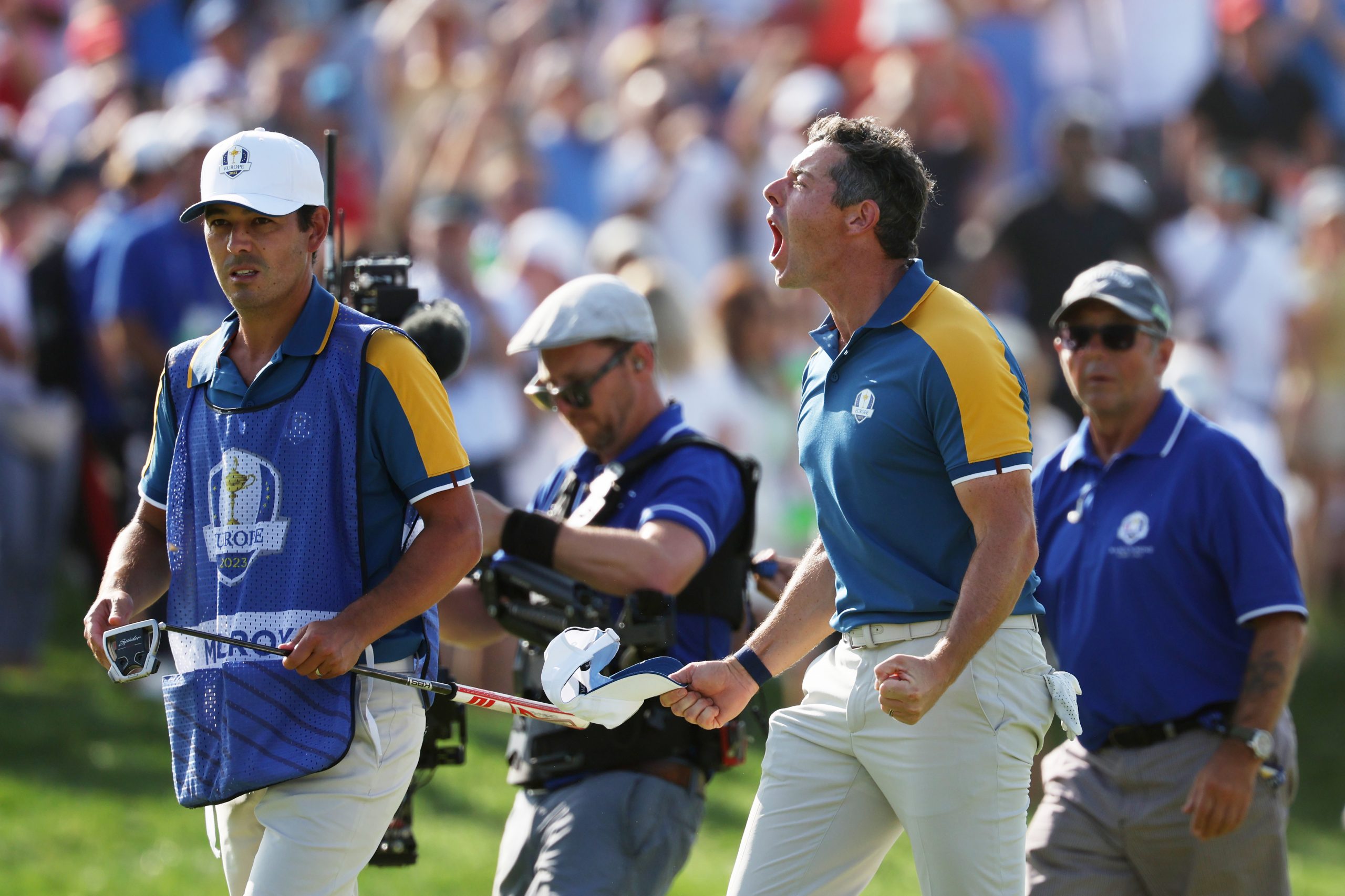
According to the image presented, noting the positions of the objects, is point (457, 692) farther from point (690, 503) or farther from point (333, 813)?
point (690, 503)

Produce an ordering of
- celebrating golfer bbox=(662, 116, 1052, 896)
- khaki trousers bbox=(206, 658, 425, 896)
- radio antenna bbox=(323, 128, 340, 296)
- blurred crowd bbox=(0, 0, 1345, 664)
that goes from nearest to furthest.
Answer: celebrating golfer bbox=(662, 116, 1052, 896) < khaki trousers bbox=(206, 658, 425, 896) < radio antenna bbox=(323, 128, 340, 296) < blurred crowd bbox=(0, 0, 1345, 664)

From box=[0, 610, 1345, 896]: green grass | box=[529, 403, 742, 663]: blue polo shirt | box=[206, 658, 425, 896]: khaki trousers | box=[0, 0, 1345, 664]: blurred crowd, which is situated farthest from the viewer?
box=[0, 0, 1345, 664]: blurred crowd

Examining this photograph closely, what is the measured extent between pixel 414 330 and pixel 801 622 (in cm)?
148

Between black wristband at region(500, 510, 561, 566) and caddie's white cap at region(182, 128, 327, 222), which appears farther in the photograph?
black wristband at region(500, 510, 561, 566)

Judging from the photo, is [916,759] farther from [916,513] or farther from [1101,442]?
[1101,442]

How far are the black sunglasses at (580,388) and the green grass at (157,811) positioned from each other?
274 cm

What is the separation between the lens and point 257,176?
403 centimetres

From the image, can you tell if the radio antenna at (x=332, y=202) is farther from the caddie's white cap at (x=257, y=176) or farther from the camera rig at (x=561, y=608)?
the camera rig at (x=561, y=608)

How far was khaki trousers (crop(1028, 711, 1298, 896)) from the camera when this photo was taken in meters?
4.88

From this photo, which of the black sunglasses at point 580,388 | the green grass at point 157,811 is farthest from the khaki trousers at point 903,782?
the green grass at point 157,811

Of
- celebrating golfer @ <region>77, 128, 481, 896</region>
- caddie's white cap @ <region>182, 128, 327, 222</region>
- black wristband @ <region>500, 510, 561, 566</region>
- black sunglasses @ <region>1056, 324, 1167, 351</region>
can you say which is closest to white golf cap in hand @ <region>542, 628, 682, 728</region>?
celebrating golfer @ <region>77, 128, 481, 896</region>

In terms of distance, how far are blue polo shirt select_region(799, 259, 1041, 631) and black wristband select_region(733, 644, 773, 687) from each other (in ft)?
0.75

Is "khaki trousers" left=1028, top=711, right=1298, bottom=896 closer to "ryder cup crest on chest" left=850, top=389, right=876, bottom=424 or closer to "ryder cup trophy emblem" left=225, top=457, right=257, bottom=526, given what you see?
"ryder cup crest on chest" left=850, top=389, right=876, bottom=424

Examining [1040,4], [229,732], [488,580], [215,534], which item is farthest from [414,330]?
[1040,4]
